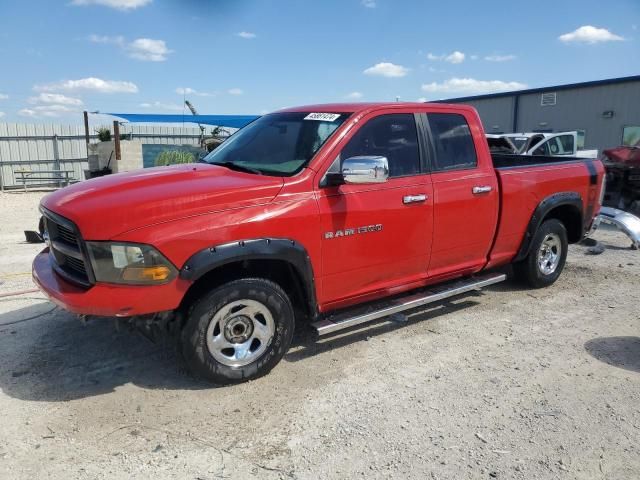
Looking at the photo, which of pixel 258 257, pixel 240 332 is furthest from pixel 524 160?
pixel 240 332

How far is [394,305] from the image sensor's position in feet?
14.6

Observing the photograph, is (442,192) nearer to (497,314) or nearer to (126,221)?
(497,314)

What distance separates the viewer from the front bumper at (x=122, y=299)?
3244 millimetres

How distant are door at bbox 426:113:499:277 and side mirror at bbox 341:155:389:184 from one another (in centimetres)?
99

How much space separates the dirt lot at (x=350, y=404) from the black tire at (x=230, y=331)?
132 mm

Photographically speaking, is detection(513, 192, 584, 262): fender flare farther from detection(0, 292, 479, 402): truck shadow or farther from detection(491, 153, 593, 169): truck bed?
detection(0, 292, 479, 402): truck shadow

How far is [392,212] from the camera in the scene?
13.9 feet

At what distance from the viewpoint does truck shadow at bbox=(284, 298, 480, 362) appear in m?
4.38

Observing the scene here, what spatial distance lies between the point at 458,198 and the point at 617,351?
1819 mm

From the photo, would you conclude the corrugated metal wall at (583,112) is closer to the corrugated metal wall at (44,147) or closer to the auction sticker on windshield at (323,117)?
the corrugated metal wall at (44,147)

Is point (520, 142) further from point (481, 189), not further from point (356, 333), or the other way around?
point (356, 333)

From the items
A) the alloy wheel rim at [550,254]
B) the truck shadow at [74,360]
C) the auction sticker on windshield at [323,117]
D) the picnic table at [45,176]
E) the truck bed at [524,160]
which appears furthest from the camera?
the picnic table at [45,176]

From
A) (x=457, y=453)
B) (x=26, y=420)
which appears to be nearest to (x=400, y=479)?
(x=457, y=453)

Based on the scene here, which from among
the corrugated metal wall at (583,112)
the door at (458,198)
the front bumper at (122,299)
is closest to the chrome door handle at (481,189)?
the door at (458,198)
